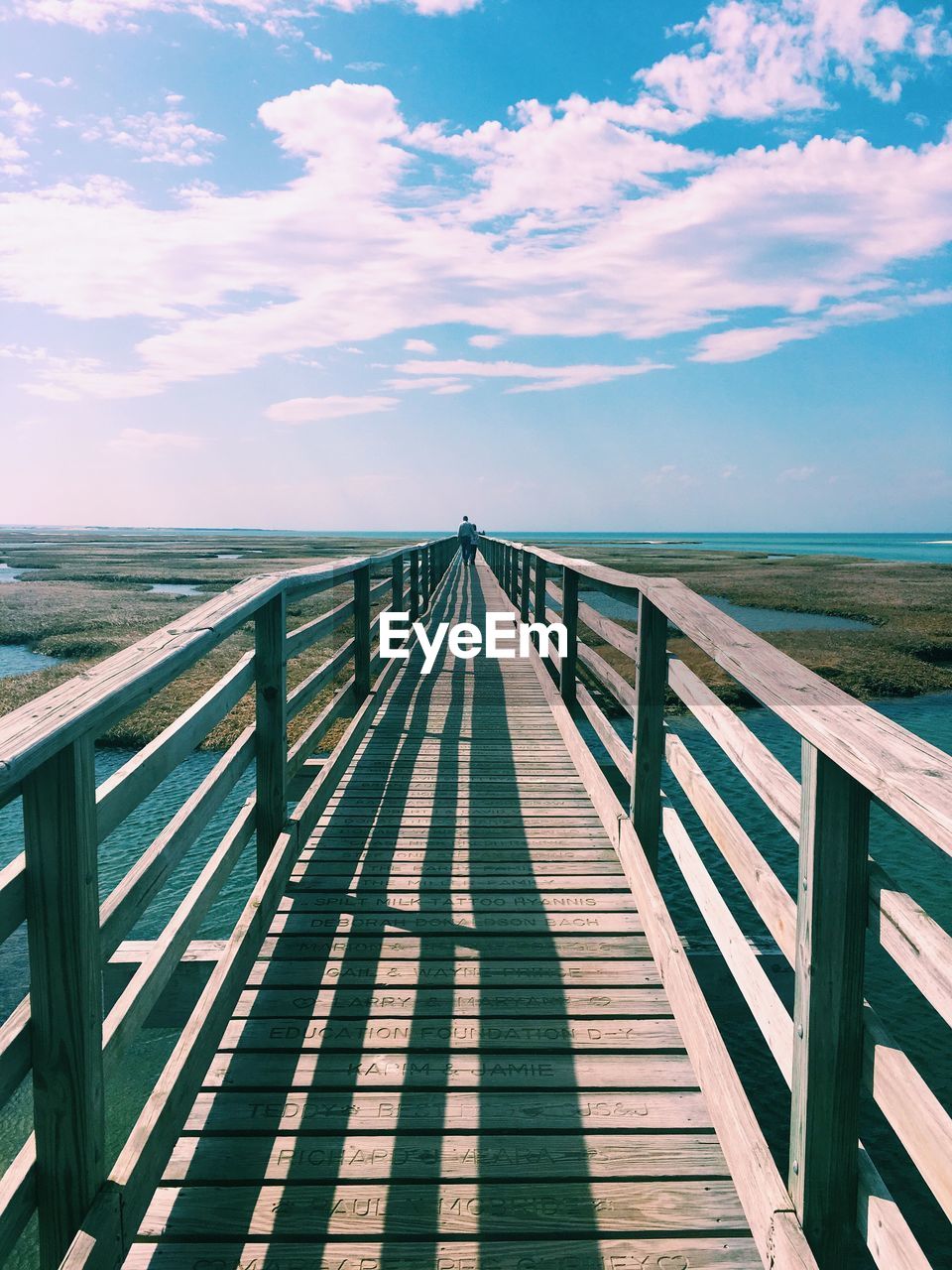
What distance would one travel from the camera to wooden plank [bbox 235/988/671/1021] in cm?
265

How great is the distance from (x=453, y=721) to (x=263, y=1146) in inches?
181

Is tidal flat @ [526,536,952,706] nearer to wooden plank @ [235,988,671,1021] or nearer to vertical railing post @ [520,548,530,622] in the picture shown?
vertical railing post @ [520,548,530,622]

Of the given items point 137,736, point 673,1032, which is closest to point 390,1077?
point 673,1032

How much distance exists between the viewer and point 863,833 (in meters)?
1.60

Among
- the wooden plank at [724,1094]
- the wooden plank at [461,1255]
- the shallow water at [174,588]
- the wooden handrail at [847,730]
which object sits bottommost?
the shallow water at [174,588]

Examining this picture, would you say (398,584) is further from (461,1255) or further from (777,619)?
(777,619)

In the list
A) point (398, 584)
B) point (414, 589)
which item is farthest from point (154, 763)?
point (414, 589)

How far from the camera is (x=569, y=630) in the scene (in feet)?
19.3

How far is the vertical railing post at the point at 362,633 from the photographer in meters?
6.05

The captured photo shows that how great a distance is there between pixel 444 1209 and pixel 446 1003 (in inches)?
32.2

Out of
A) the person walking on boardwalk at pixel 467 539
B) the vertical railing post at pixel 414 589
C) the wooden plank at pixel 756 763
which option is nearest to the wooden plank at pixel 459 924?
the wooden plank at pixel 756 763

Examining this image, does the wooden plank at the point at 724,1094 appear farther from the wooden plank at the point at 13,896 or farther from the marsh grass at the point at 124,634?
the marsh grass at the point at 124,634

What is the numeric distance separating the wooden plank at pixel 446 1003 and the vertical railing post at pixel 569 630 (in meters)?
3.15

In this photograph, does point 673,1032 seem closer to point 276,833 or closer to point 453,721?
point 276,833
